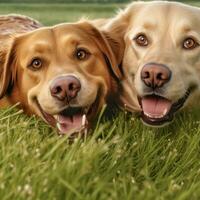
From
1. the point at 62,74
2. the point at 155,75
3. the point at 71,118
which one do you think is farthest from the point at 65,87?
the point at 155,75

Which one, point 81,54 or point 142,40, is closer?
point 81,54

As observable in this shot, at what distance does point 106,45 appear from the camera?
5.03m

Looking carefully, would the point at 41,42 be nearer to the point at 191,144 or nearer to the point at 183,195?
the point at 191,144

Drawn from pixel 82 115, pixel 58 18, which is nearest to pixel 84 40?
pixel 82 115

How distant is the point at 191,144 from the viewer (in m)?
4.55

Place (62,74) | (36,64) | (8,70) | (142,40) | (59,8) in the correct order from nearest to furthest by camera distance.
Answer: (62,74), (36,64), (142,40), (8,70), (59,8)

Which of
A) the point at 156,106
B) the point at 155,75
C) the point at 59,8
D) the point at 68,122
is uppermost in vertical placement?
the point at 155,75

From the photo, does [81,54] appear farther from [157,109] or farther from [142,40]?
[157,109]

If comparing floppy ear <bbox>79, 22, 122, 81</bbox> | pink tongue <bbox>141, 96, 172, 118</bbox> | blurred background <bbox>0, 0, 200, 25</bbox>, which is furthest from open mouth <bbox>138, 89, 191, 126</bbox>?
blurred background <bbox>0, 0, 200, 25</bbox>

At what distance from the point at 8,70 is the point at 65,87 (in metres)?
0.79

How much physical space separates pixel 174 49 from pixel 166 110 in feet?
1.46

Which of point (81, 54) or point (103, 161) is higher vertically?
point (81, 54)

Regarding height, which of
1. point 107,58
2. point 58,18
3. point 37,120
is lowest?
point 58,18

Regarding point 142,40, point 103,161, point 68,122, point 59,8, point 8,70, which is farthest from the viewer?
point 59,8
